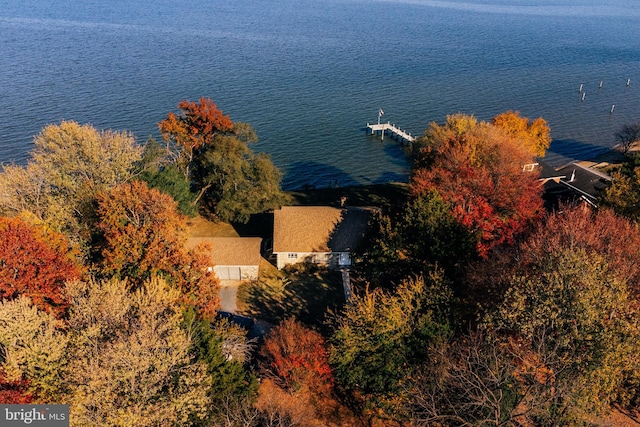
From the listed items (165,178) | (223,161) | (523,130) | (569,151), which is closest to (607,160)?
(569,151)

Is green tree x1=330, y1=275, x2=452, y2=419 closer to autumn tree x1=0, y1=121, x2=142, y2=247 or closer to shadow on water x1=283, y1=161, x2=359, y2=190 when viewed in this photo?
autumn tree x1=0, y1=121, x2=142, y2=247

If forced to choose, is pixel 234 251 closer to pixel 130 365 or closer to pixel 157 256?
pixel 157 256

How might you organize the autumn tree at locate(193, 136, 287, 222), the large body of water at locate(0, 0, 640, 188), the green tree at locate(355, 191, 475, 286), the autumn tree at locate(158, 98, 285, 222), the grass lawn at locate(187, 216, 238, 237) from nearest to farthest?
1. the green tree at locate(355, 191, 475, 286)
2. the autumn tree at locate(193, 136, 287, 222)
3. the autumn tree at locate(158, 98, 285, 222)
4. the grass lawn at locate(187, 216, 238, 237)
5. the large body of water at locate(0, 0, 640, 188)

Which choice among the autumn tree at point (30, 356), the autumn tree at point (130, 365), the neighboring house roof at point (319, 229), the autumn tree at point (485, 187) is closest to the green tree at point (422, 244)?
the autumn tree at point (485, 187)

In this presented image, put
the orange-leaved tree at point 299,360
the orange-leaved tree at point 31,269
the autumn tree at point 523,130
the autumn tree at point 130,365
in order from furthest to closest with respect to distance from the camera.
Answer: the autumn tree at point 523,130 → the orange-leaved tree at point 31,269 → the orange-leaved tree at point 299,360 → the autumn tree at point 130,365

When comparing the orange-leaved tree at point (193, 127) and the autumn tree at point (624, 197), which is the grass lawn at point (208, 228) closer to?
the orange-leaved tree at point (193, 127)

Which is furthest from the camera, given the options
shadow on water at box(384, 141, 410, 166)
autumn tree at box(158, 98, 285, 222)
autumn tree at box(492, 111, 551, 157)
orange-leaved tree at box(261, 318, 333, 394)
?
shadow on water at box(384, 141, 410, 166)

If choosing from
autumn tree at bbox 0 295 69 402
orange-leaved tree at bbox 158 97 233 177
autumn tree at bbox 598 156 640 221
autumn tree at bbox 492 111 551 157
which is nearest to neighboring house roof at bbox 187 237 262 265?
orange-leaved tree at bbox 158 97 233 177
